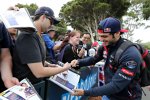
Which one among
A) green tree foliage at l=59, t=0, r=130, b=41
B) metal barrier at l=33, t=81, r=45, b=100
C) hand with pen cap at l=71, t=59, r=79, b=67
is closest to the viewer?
metal barrier at l=33, t=81, r=45, b=100

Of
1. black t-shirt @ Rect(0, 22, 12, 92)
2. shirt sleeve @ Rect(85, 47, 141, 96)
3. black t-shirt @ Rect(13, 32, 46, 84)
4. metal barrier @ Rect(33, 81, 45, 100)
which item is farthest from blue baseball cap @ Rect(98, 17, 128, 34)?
black t-shirt @ Rect(0, 22, 12, 92)

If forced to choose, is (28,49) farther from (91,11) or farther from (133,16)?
(133,16)

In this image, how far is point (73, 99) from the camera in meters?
5.19

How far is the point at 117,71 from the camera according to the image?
12.2ft

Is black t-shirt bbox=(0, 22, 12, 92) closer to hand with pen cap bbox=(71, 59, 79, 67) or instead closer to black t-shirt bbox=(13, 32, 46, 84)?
black t-shirt bbox=(13, 32, 46, 84)

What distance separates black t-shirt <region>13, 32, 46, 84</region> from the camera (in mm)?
3291

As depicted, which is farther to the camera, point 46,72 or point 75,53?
point 75,53

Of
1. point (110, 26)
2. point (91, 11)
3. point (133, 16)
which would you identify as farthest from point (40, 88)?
point (133, 16)

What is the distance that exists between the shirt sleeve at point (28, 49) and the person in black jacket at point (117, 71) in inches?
30.1

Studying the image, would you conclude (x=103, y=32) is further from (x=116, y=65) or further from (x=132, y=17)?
(x=132, y=17)

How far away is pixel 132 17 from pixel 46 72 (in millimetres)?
57029

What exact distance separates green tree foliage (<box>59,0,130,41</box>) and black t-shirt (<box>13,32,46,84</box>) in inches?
1524

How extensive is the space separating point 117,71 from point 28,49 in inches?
42.9

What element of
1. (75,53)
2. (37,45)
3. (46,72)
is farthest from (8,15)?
(75,53)
